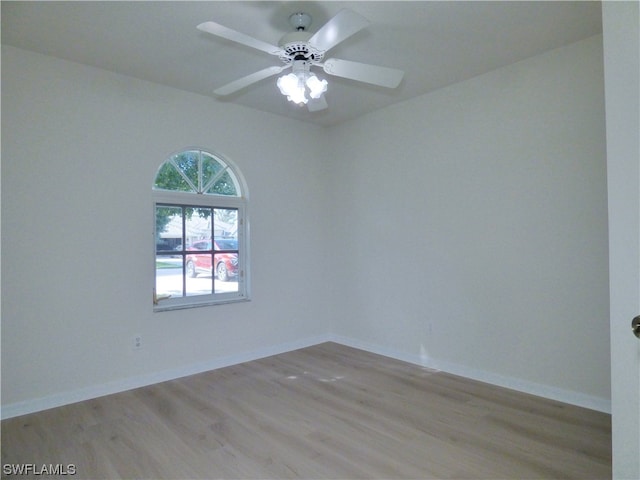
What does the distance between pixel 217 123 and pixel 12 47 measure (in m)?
1.58

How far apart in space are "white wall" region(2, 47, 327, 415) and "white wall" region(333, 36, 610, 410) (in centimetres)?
128

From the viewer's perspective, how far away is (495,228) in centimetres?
321

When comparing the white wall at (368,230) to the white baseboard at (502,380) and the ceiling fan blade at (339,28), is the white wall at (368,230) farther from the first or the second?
the ceiling fan blade at (339,28)

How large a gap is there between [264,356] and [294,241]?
4.18 ft

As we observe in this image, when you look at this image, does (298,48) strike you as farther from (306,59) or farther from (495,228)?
(495,228)

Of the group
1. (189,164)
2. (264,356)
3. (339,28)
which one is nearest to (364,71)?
(339,28)

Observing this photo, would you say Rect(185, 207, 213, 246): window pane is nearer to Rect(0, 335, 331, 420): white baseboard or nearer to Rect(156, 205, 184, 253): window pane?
Rect(156, 205, 184, 253): window pane

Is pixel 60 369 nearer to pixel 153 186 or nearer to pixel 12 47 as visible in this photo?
pixel 153 186

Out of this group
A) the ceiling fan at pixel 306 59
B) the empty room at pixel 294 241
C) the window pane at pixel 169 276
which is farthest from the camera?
the window pane at pixel 169 276

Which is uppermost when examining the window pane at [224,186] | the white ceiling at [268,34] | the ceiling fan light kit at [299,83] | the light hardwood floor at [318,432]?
the white ceiling at [268,34]

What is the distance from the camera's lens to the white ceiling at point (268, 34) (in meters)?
2.30

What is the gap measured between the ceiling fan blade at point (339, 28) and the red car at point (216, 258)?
2304 millimetres

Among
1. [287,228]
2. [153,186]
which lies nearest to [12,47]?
[153,186]

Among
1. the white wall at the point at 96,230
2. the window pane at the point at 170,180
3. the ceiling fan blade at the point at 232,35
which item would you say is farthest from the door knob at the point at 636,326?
the window pane at the point at 170,180
